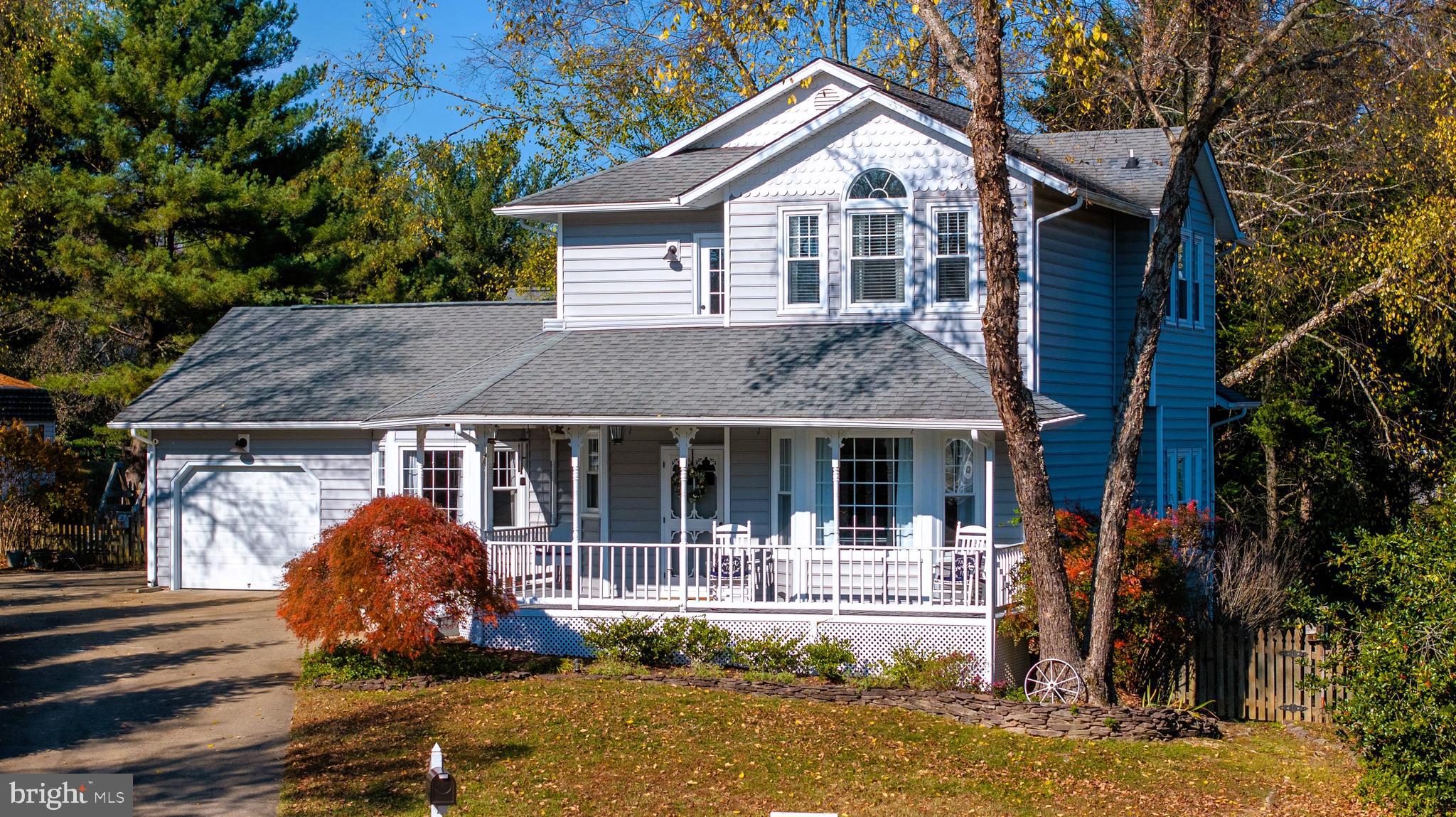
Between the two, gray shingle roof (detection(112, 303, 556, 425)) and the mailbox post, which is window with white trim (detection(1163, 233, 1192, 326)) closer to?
gray shingle roof (detection(112, 303, 556, 425))

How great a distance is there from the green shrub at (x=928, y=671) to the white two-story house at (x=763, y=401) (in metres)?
0.38

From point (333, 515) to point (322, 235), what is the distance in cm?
1038

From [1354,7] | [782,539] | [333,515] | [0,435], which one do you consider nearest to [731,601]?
[782,539]

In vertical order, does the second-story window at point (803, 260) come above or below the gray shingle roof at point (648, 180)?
below

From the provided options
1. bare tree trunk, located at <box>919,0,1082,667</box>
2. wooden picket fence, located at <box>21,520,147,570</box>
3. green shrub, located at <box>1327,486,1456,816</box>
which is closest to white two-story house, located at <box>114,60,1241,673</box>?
bare tree trunk, located at <box>919,0,1082,667</box>

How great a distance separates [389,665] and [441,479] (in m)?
6.54

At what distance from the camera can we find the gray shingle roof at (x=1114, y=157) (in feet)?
70.4

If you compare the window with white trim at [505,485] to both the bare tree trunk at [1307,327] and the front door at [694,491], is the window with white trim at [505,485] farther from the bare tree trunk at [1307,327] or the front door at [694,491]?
the bare tree trunk at [1307,327]

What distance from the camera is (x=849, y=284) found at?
63.6 ft

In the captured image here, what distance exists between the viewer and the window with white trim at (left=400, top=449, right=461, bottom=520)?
21797 millimetres

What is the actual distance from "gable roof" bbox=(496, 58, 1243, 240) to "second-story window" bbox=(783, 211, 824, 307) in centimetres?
112

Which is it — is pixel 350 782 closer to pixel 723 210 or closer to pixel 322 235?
pixel 723 210

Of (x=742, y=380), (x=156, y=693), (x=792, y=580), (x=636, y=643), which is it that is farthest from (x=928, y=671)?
(x=156, y=693)

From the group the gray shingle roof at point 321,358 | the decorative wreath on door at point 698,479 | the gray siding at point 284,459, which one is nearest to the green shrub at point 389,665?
the decorative wreath on door at point 698,479
